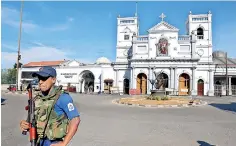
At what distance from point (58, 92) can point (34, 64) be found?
179ft

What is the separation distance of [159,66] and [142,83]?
4.35 metres

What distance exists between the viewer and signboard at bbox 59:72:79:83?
149 feet

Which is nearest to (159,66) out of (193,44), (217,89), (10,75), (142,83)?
(142,83)

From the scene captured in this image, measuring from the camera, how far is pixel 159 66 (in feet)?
129

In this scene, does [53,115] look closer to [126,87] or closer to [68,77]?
[126,87]

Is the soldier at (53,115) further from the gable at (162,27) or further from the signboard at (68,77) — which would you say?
the signboard at (68,77)

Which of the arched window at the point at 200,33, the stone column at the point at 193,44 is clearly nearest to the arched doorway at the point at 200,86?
the stone column at the point at 193,44

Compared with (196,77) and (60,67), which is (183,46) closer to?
(196,77)

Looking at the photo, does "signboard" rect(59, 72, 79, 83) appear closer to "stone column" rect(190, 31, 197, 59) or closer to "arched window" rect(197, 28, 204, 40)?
"stone column" rect(190, 31, 197, 59)

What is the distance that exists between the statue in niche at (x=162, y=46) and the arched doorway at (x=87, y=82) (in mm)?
14913

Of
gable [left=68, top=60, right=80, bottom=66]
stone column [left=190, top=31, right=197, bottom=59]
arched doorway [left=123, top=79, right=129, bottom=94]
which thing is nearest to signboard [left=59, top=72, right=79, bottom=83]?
gable [left=68, top=60, right=80, bottom=66]

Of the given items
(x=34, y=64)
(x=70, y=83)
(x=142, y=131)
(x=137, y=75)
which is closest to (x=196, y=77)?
(x=137, y=75)

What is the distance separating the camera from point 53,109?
2.85 metres

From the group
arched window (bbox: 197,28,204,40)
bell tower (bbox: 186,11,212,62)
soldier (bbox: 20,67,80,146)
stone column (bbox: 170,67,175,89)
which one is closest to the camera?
soldier (bbox: 20,67,80,146)
